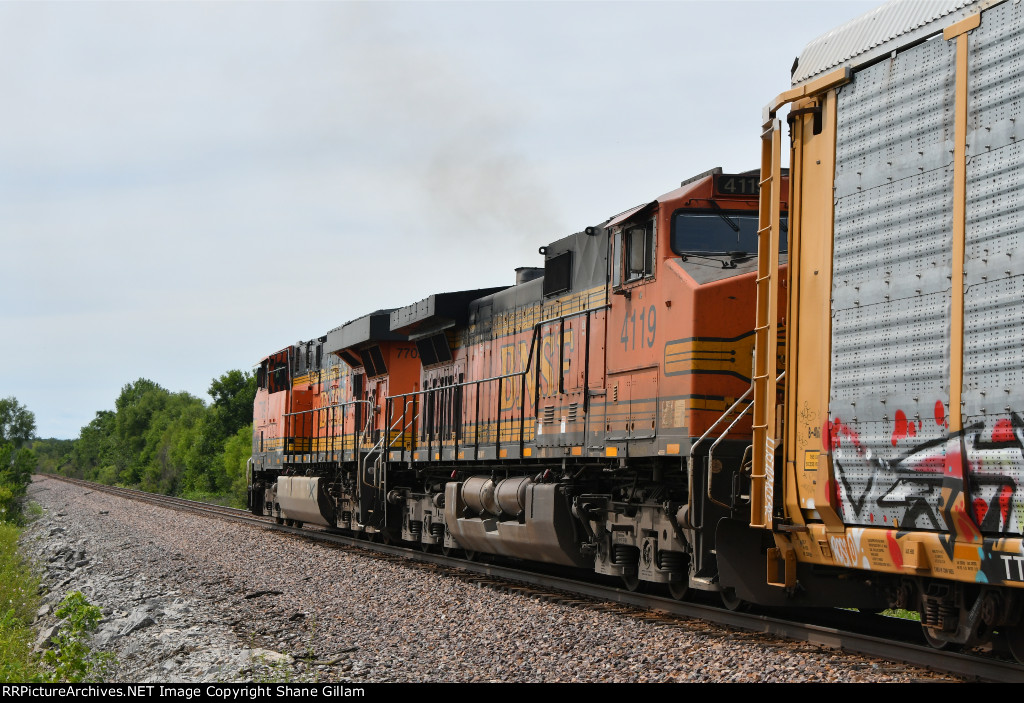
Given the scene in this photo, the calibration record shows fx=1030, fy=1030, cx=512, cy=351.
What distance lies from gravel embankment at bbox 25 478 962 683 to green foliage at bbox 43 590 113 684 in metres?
0.20

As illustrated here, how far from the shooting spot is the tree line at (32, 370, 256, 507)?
6300 centimetres

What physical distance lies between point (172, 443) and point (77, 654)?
8180 centimetres

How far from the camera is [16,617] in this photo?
1480 centimetres

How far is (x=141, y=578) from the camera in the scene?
1377 cm

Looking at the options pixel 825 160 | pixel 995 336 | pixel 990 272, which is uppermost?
pixel 825 160

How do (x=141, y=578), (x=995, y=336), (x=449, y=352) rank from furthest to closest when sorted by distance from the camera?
(x=449, y=352), (x=141, y=578), (x=995, y=336)

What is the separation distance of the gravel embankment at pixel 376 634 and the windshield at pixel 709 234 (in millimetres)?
3349

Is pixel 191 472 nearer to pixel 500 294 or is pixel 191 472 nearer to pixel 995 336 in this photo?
pixel 500 294

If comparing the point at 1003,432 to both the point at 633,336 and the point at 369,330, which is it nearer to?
the point at 633,336

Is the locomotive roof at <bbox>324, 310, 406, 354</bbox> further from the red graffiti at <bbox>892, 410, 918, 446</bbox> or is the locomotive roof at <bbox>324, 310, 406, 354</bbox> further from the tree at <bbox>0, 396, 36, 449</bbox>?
the tree at <bbox>0, 396, 36, 449</bbox>

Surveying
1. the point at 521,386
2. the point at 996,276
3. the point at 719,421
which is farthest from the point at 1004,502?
the point at 521,386

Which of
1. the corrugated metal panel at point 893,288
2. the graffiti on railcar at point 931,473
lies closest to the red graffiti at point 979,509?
the graffiti on railcar at point 931,473

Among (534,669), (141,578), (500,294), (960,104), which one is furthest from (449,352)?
(960,104)

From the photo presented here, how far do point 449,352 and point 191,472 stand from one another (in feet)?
187
